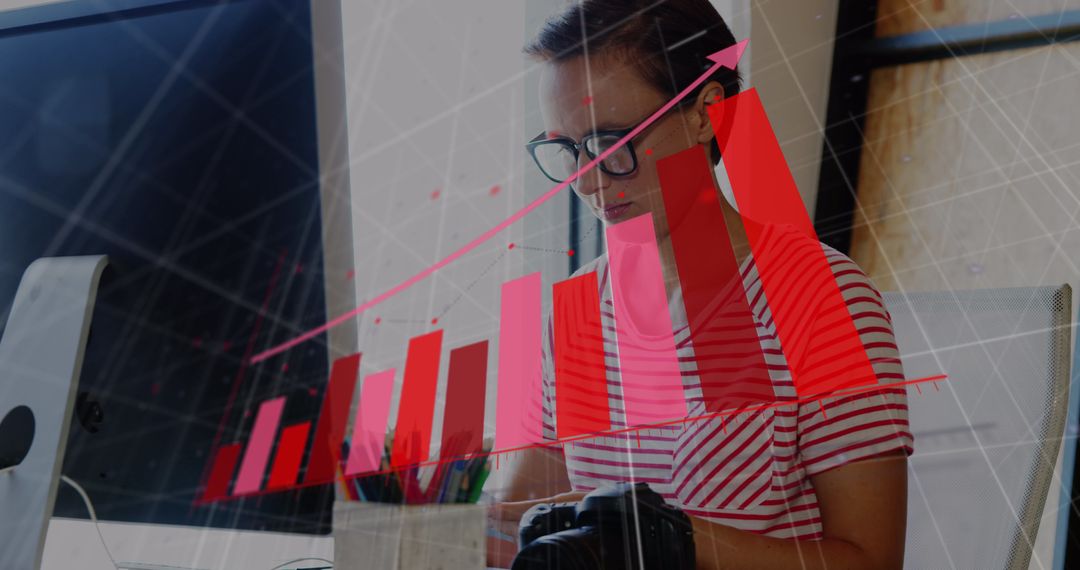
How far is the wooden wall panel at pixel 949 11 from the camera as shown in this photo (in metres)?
0.89

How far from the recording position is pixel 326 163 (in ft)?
2.01

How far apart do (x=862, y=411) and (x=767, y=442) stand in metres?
0.09

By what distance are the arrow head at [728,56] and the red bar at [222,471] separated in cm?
52

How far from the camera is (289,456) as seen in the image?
0.73 meters

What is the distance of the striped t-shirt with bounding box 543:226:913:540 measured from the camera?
60 centimetres

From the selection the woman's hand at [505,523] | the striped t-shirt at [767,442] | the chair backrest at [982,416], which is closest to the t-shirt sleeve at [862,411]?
the striped t-shirt at [767,442]

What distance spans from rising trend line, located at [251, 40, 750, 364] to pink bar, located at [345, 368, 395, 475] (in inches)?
4.3

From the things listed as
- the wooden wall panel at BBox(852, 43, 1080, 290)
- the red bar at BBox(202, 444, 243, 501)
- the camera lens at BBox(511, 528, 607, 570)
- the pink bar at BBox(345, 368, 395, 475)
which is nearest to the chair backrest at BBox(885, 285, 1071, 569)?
the wooden wall panel at BBox(852, 43, 1080, 290)

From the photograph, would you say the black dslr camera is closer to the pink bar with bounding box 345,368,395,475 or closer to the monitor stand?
the pink bar with bounding box 345,368,395,475

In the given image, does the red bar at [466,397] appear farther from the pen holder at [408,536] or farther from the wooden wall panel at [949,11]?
the wooden wall panel at [949,11]

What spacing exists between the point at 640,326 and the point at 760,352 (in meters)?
0.13

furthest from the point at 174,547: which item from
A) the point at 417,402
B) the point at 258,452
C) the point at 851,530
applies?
the point at 851,530

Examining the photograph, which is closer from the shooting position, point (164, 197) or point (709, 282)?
point (164, 197)

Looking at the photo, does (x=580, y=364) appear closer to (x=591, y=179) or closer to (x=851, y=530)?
(x=591, y=179)
